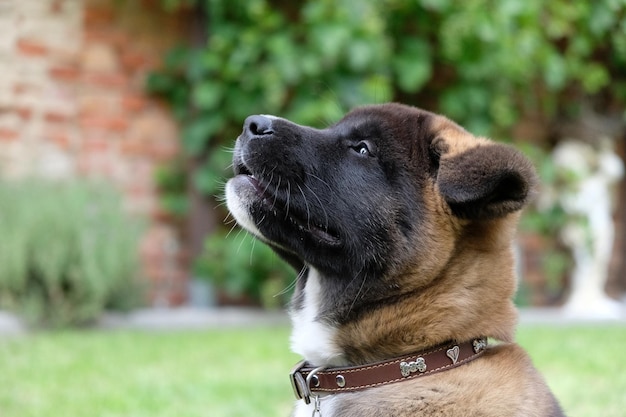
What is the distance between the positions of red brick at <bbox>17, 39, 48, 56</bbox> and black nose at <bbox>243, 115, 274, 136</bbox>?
4707 mm

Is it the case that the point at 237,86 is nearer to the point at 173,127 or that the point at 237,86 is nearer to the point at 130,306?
the point at 173,127

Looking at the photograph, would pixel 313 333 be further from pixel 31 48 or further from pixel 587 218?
pixel 587 218

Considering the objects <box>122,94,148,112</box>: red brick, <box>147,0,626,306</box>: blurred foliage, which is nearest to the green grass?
<box>147,0,626,306</box>: blurred foliage

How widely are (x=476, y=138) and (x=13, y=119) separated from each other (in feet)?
16.8

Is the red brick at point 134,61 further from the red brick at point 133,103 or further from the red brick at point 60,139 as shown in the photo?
the red brick at point 60,139

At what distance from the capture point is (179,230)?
733cm

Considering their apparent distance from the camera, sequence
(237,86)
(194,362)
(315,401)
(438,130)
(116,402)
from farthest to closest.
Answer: (237,86), (194,362), (116,402), (438,130), (315,401)

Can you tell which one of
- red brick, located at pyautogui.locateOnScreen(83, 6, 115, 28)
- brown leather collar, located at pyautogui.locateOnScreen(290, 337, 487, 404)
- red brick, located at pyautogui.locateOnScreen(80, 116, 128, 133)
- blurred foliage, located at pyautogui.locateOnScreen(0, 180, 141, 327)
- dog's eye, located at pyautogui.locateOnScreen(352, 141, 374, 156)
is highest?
red brick, located at pyautogui.locateOnScreen(83, 6, 115, 28)

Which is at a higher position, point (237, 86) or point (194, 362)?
point (237, 86)

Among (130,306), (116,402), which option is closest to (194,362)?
(116,402)

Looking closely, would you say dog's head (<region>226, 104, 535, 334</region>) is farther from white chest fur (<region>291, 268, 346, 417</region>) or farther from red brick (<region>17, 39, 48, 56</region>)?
red brick (<region>17, 39, 48, 56</region>)

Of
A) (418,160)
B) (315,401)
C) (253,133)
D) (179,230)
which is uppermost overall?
(179,230)

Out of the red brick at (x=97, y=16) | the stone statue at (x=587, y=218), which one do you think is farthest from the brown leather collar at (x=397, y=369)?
the stone statue at (x=587, y=218)

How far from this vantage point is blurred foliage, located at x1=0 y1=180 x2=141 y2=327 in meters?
6.01
